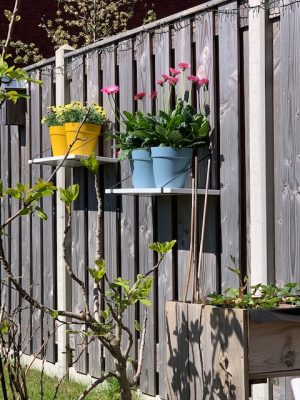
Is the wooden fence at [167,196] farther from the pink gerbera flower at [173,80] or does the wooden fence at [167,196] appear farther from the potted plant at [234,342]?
the potted plant at [234,342]

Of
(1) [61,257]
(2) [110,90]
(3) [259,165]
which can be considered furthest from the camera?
(1) [61,257]

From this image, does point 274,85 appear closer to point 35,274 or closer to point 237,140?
point 237,140

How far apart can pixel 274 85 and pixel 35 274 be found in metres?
3.07

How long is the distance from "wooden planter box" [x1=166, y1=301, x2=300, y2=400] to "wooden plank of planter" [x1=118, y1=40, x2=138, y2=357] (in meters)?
1.85

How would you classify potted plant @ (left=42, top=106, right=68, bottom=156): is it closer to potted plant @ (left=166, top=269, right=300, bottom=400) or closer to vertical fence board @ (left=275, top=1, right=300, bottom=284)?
vertical fence board @ (left=275, top=1, right=300, bottom=284)

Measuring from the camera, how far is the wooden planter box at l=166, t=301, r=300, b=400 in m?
3.38

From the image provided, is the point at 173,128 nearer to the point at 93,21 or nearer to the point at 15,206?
the point at 15,206

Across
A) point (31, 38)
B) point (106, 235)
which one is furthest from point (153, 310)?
point (31, 38)

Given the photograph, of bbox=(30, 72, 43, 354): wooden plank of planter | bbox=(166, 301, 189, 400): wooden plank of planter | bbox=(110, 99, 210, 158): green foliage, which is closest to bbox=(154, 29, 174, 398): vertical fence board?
bbox=(110, 99, 210, 158): green foliage

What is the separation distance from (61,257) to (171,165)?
6.07 ft

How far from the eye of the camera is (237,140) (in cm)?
467

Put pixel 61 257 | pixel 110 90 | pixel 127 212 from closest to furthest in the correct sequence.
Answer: pixel 110 90, pixel 127 212, pixel 61 257

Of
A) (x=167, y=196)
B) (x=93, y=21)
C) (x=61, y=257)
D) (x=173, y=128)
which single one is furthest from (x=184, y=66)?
(x=93, y=21)

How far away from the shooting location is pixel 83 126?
563 cm
